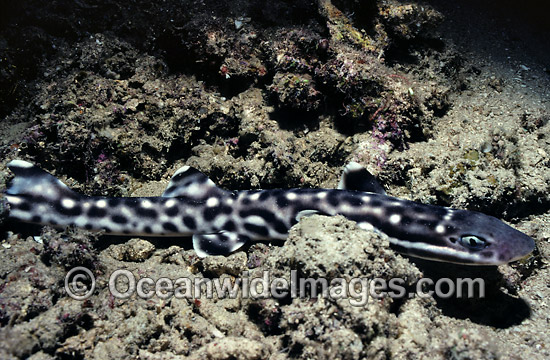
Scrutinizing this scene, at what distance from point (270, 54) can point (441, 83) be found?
107 inches

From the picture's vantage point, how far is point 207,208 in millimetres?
4516

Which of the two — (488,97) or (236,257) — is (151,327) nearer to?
(236,257)

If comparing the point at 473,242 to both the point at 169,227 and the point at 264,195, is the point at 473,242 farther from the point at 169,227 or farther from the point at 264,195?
the point at 169,227

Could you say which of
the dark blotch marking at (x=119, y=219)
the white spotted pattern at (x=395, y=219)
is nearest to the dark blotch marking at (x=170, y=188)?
the dark blotch marking at (x=119, y=219)

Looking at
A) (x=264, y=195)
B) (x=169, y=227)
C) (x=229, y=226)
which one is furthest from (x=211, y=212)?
(x=264, y=195)

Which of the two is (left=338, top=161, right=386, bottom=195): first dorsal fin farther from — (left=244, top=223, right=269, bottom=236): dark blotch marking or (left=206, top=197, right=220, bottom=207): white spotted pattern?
(left=206, top=197, right=220, bottom=207): white spotted pattern

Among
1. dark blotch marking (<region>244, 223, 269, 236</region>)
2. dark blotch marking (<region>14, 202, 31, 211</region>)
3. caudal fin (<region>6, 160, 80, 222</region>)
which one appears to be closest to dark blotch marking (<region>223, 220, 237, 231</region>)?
dark blotch marking (<region>244, 223, 269, 236</region>)

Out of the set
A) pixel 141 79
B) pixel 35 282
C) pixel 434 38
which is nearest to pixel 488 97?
pixel 434 38

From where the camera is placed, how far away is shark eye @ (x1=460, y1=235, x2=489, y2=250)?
3.70m

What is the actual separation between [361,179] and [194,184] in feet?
6.67

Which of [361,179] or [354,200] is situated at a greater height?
[361,179]
